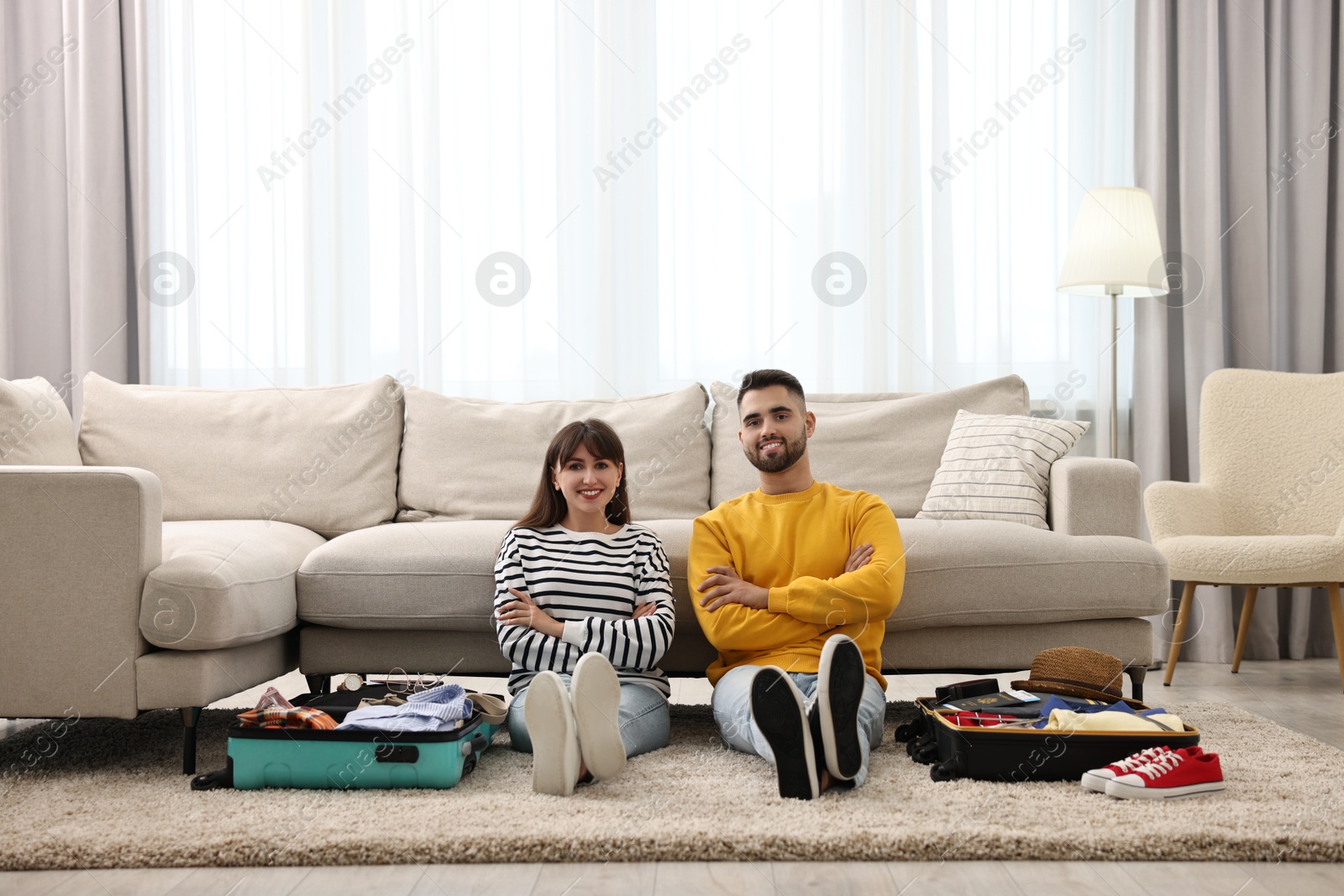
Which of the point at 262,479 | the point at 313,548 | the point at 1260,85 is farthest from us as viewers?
the point at 1260,85

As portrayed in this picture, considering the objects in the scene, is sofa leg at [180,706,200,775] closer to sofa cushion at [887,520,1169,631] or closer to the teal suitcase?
the teal suitcase

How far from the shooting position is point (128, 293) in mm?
3447

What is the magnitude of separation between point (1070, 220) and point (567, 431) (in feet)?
7.41

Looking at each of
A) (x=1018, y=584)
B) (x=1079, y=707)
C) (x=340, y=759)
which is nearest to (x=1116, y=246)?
(x=1018, y=584)

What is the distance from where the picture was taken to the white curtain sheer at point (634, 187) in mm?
3455

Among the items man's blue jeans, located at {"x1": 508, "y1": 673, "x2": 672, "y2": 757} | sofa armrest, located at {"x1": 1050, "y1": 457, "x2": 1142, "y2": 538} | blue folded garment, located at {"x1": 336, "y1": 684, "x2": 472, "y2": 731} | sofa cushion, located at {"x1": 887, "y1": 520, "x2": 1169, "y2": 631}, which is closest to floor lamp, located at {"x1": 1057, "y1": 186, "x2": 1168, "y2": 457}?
sofa armrest, located at {"x1": 1050, "y1": 457, "x2": 1142, "y2": 538}

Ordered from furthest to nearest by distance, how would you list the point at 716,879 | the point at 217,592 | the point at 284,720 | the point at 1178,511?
the point at 1178,511 < the point at 217,592 < the point at 284,720 < the point at 716,879

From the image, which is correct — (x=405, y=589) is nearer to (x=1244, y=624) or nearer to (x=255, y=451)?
(x=255, y=451)

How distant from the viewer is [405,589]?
2107 millimetres

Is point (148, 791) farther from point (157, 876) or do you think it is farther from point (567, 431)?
point (567, 431)

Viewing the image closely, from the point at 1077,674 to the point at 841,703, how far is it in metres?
0.69

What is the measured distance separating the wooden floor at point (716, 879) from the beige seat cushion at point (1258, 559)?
1487 mm

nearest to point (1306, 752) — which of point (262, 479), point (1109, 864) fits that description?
point (1109, 864)

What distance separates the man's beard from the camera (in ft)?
6.55
